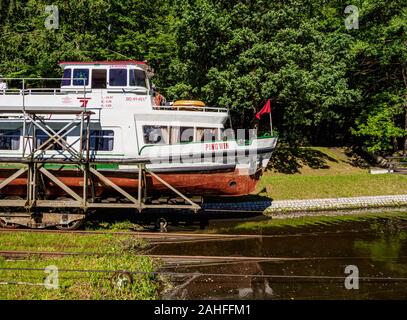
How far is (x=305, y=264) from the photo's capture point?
38.8 ft

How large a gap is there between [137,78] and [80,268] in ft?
29.1

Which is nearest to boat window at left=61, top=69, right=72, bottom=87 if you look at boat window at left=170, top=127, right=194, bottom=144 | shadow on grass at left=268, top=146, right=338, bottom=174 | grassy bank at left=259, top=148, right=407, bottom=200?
boat window at left=170, top=127, right=194, bottom=144

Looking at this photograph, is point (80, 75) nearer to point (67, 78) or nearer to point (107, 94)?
point (67, 78)

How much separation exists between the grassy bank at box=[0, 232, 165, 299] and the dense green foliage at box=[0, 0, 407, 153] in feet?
39.4

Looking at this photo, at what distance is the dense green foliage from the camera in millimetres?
22614

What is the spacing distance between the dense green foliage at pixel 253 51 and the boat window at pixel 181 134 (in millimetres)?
6534

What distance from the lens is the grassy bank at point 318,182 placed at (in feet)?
68.7

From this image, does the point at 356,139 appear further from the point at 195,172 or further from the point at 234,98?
the point at 195,172

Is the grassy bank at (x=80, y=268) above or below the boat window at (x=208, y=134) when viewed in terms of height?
below

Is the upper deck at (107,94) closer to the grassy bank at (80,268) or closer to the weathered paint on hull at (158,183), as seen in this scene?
the weathered paint on hull at (158,183)

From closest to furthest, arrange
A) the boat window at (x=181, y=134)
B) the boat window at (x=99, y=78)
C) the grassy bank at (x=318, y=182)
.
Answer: the boat window at (x=181, y=134) → the boat window at (x=99, y=78) → the grassy bank at (x=318, y=182)

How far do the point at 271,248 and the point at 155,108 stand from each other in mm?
A: 7605

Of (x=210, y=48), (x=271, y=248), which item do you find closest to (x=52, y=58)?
(x=210, y=48)

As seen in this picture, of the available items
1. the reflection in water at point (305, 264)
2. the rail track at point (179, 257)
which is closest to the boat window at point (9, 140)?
the rail track at point (179, 257)
